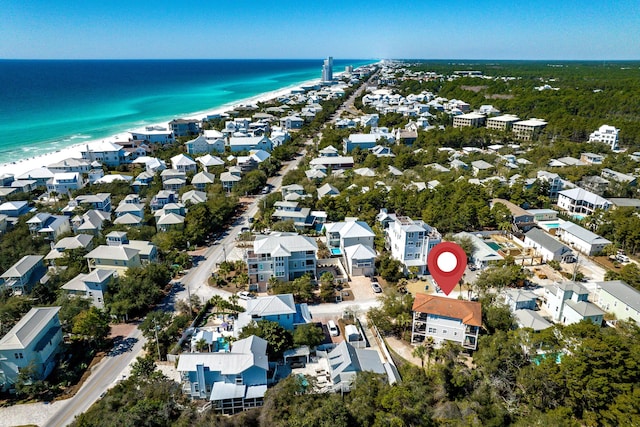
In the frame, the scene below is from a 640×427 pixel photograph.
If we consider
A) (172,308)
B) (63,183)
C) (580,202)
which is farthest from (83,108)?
(580,202)

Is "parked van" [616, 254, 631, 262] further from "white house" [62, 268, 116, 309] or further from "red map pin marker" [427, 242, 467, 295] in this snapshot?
"white house" [62, 268, 116, 309]

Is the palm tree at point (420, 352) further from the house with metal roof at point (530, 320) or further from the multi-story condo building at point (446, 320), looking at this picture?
the house with metal roof at point (530, 320)

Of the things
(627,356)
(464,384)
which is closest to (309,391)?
(464,384)

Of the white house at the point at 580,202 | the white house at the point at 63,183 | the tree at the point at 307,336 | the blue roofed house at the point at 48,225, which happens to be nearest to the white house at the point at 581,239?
the white house at the point at 580,202

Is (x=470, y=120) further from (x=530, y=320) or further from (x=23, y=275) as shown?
(x=23, y=275)

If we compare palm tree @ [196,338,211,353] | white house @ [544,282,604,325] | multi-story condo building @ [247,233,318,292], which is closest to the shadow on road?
palm tree @ [196,338,211,353]

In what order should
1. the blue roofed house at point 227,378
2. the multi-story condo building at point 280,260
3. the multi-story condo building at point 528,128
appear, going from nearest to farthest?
the blue roofed house at point 227,378 → the multi-story condo building at point 280,260 → the multi-story condo building at point 528,128

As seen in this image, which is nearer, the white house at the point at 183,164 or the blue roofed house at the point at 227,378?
the blue roofed house at the point at 227,378
